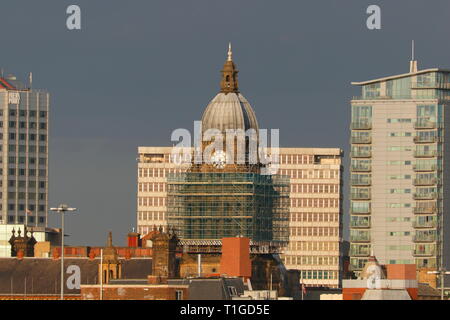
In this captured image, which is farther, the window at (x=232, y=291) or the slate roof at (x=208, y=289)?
the window at (x=232, y=291)

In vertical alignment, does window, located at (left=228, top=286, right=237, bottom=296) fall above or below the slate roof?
below

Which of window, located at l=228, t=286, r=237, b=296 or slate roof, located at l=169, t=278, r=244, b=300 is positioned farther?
window, located at l=228, t=286, r=237, b=296

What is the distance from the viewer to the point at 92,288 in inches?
7751

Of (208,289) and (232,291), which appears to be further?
(232,291)

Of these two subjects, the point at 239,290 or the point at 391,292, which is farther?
the point at 239,290

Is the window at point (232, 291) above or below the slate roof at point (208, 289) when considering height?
below

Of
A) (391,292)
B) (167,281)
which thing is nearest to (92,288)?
(167,281)

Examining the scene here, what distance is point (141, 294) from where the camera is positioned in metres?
189

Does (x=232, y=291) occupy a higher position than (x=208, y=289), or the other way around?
(x=208, y=289)
